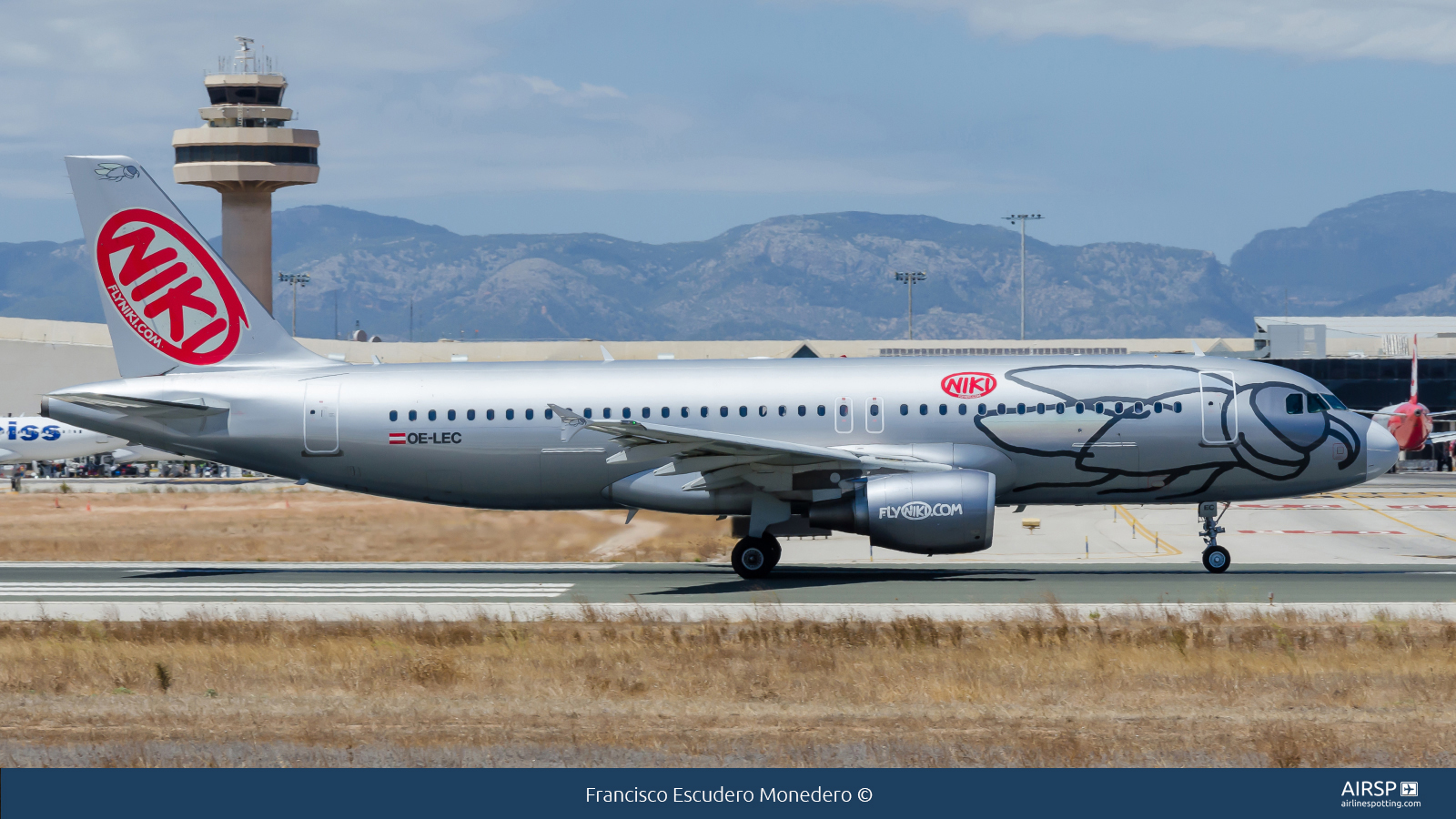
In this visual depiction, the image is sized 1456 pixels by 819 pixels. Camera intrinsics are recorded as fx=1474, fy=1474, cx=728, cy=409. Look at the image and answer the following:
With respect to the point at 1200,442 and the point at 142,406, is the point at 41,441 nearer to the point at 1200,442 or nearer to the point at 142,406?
the point at 142,406

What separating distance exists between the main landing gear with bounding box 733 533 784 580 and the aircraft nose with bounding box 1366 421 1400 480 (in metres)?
12.4

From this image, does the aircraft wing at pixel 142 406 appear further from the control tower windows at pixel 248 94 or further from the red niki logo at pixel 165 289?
the control tower windows at pixel 248 94

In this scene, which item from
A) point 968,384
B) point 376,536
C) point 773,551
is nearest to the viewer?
point 773,551

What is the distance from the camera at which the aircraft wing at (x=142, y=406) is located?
31.6m

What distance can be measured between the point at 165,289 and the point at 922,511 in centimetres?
1776

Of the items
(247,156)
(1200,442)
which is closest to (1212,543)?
(1200,442)

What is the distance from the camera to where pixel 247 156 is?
129 m

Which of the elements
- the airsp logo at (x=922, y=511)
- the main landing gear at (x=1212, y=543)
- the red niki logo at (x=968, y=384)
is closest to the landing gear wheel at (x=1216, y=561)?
the main landing gear at (x=1212, y=543)

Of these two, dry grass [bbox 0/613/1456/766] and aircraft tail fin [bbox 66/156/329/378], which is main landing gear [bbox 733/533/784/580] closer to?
dry grass [bbox 0/613/1456/766]

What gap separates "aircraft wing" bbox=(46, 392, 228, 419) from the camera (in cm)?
3164

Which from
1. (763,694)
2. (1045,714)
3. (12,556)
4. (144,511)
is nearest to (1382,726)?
(1045,714)

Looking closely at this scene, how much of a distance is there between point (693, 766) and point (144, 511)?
43.8 meters

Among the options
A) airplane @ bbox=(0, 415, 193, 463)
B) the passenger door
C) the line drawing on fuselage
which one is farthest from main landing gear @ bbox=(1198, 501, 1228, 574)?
airplane @ bbox=(0, 415, 193, 463)
